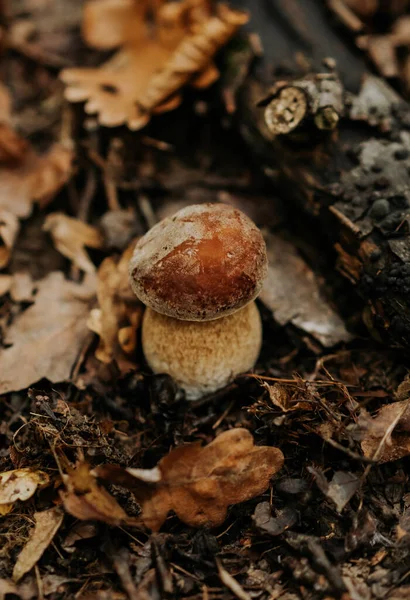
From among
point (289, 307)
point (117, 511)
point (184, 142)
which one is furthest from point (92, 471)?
point (184, 142)

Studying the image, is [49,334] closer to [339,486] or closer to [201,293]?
[201,293]

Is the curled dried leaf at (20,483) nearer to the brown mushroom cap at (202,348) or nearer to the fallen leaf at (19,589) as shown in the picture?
the fallen leaf at (19,589)

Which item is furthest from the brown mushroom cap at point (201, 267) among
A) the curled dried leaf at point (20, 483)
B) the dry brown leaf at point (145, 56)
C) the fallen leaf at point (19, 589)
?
the dry brown leaf at point (145, 56)

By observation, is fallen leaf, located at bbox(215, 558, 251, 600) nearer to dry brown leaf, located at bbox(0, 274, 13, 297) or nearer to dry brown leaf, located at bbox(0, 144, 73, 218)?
dry brown leaf, located at bbox(0, 274, 13, 297)

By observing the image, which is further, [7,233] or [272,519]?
[7,233]

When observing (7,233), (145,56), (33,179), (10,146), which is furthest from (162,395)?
(145,56)

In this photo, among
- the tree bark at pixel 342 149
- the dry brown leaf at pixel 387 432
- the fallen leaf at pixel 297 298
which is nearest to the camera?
the dry brown leaf at pixel 387 432

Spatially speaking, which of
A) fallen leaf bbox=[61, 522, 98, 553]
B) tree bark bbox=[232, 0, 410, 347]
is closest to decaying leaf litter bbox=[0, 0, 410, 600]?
fallen leaf bbox=[61, 522, 98, 553]

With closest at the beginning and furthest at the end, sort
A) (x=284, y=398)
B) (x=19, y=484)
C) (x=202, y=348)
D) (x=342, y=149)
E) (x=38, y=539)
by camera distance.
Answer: (x=38, y=539), (x=19, y=484), (x=284, y=398), (x=202, y=348), (x=342, y=149)

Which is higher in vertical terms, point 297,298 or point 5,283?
point 297,298
